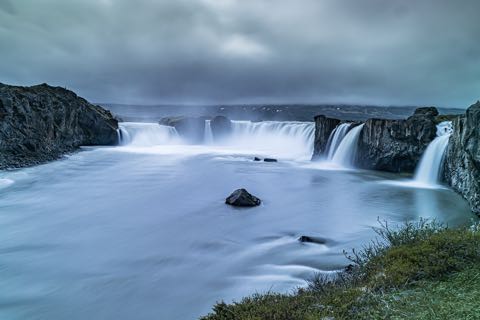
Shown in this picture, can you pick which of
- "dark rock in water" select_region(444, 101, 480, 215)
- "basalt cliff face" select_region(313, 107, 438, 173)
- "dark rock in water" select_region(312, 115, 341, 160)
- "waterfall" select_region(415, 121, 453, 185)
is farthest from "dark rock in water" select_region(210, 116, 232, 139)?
"dark rock in water" select_region(444, 101, 480, 215)

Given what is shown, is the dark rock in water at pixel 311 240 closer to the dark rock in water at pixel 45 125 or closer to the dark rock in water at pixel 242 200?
the dark rock in water at pixel 242 200

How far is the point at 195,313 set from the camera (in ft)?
22.6

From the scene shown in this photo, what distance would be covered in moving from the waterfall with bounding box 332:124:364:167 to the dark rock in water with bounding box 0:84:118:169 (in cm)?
2575

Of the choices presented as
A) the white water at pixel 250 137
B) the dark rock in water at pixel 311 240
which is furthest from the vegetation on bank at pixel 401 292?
the white water at pixel 250 137

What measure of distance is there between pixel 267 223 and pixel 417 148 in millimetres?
15460

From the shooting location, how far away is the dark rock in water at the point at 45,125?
1069 inches

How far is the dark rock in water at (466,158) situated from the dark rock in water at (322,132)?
40.2ft

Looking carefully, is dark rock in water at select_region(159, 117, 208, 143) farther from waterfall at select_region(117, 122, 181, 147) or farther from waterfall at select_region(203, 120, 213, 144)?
waterfall at select_region(117, 122, 181, 147)

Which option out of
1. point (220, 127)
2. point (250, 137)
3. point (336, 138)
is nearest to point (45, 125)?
point (336, 138)

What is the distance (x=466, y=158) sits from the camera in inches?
616

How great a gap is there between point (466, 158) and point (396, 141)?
8893mm

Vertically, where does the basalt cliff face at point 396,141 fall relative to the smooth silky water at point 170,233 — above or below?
above

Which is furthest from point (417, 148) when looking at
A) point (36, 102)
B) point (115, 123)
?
point (115, 123)

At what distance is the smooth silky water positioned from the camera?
7668 mm
